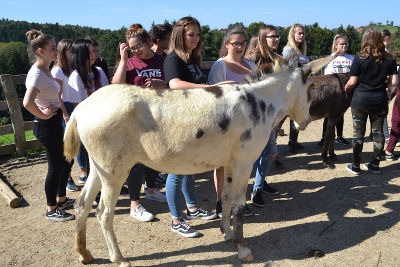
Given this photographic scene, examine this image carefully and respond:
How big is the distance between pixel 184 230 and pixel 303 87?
2153 millimetres

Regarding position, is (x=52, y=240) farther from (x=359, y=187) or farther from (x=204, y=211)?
(x=359, y=187)

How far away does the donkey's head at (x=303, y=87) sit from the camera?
131 inches

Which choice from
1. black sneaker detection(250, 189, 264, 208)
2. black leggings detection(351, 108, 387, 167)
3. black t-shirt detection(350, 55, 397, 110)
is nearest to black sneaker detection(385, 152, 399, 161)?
black leggings detection(351, 108, 387, 167)

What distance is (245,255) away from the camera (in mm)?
3215

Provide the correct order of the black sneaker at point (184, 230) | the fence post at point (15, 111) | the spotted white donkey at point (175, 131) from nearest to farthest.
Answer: the spotted white donkey at point (175, 131)
the black sneaker at point (184, 230)
the fence post at point (15, 111)

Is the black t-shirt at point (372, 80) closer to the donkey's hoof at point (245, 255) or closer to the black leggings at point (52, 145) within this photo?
the donkey's hoof at point (245, 255)

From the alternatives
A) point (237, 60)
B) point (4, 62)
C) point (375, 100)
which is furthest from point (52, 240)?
point (4, 62)

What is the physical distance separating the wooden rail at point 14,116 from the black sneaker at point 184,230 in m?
4.83

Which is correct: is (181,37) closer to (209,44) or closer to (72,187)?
(72,187)

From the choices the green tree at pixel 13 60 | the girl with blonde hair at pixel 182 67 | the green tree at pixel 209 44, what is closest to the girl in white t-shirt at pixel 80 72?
the girl with blonde hair at pixel 182 67

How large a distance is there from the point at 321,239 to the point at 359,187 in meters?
1.79

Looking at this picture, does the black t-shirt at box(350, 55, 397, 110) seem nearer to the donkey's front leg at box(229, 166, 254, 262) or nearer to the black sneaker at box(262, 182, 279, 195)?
the black sneaker at box(262, 182, 279, 195)

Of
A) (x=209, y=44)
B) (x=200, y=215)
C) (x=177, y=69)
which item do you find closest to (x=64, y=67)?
(x=177, y=69)

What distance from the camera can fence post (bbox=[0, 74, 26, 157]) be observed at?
6500mm
